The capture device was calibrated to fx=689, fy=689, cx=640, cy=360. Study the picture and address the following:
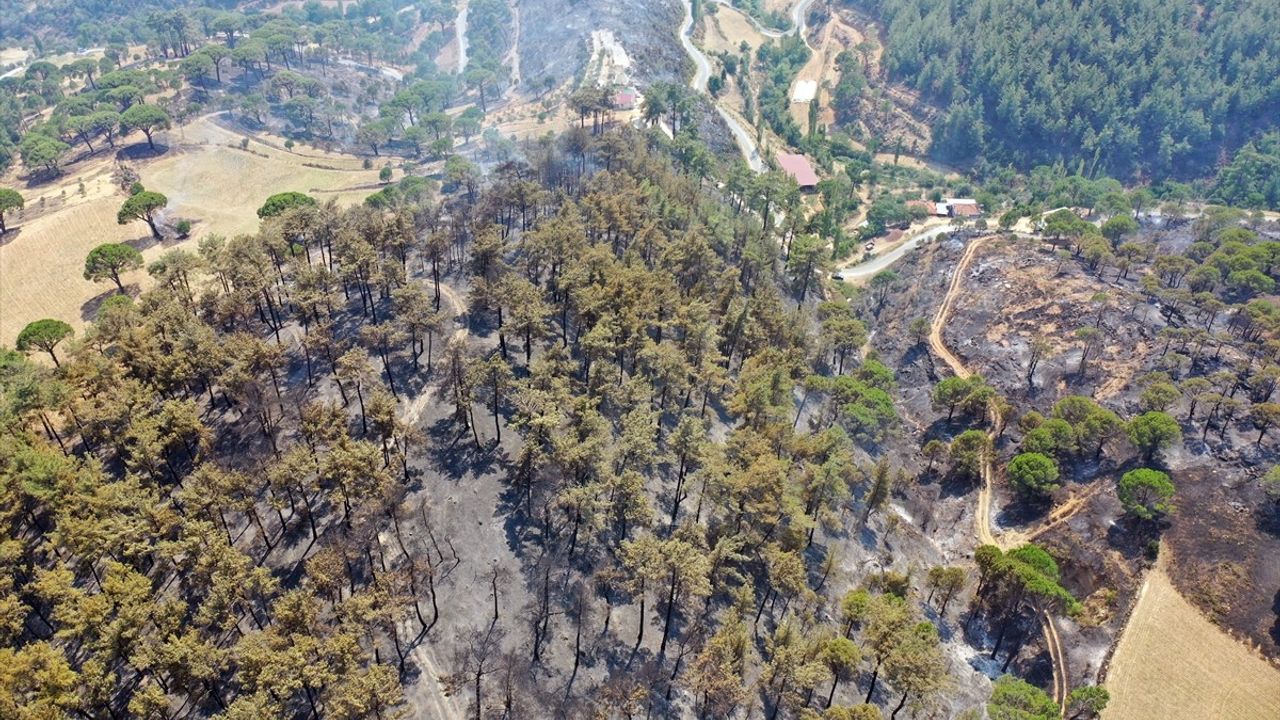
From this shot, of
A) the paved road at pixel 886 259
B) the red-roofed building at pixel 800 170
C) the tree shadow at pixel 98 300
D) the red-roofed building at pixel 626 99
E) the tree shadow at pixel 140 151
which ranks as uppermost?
the red-roofed building at pixel 626 99

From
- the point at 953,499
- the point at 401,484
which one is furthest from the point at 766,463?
the point at 953,499

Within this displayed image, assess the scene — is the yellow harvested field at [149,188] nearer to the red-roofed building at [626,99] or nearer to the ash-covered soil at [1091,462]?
the red-roofed building at [626,99]

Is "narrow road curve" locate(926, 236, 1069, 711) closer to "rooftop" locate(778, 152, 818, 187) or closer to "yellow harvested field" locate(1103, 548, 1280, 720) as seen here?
"yellow harvested field" locate(1103, 548, 1280, 720)

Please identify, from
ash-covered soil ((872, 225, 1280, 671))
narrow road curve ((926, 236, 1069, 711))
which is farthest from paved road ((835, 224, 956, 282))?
narrow road curve ((926, 236, 1069, 711))

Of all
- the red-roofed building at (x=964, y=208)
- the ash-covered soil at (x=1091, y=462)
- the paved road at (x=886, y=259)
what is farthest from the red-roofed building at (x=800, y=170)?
the ash-covered soil at (x=1091, y=462)

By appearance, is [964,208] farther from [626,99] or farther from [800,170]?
[626,99]
